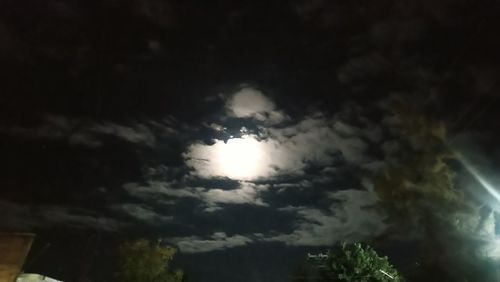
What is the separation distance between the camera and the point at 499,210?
82.9 ft

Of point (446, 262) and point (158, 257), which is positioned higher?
point (158, 257)

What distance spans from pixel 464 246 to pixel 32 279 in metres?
24.0

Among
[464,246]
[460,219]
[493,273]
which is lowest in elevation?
[493,273]

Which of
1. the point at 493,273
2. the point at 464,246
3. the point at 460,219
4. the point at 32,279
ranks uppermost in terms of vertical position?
the point at 460,219

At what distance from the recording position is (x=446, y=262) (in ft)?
91.8

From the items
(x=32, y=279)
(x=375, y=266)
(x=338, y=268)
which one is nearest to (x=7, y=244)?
(x=32, y=279)

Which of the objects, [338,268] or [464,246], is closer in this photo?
[464,246]

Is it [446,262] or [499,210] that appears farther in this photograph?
[446,262]

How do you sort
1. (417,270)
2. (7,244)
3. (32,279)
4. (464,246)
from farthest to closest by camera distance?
1. (417,270)
2. (464,246)
3. (32,279)
4. (7,244)

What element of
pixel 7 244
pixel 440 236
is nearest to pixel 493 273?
pixel 440 236

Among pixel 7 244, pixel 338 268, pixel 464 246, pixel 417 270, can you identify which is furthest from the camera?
pixel 338 268

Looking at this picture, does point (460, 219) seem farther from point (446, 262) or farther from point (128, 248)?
point (128, 248)

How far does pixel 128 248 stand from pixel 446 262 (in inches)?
1123

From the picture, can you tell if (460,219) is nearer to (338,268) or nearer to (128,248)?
(338,268)
